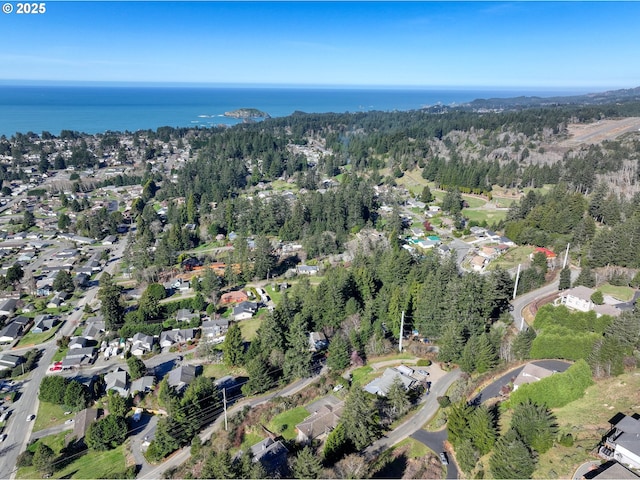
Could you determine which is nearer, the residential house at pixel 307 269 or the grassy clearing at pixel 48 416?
the grassy clearing at pixel 48 416

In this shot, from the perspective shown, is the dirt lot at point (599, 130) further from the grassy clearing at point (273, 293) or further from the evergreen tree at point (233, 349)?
the evergreen tree at point (233, 349)

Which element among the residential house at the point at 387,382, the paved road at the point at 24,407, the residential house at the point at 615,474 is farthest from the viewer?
the residential house at the point at 387,382

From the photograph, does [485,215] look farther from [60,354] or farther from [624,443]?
[60,354]

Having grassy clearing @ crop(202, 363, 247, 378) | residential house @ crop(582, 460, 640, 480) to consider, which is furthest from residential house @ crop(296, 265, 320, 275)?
residential house @ crop(582, 460, 640, 480)

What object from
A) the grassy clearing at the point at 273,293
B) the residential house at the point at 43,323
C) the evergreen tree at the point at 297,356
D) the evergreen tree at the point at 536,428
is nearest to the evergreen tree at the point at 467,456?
the evergreen tree at the point at 536,428

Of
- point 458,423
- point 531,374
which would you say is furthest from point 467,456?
point 531,374

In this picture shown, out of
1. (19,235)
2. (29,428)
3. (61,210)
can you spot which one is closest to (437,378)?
(29,428)
